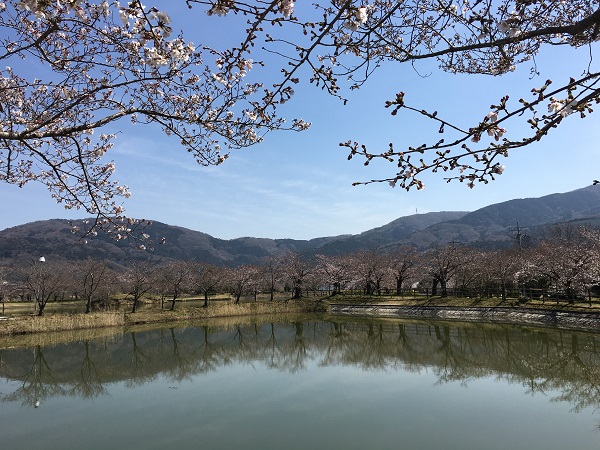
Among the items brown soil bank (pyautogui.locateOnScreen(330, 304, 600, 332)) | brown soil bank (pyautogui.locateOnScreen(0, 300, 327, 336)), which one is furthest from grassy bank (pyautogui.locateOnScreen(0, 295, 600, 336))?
brown soil bank (pyautogui.locateOnScreen(330, 304, 600, 332))

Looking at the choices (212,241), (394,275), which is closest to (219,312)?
(394,275)

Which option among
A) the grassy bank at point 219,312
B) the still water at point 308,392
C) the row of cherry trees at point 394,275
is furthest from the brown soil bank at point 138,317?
the row of cherry trees at point 394,275

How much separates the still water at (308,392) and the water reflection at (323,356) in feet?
0.22

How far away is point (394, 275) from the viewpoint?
39281 mm

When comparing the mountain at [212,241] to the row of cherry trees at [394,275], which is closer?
the row of cherry trees at [394,275]

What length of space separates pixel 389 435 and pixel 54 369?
12232 mm

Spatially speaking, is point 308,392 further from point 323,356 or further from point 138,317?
point 138,317

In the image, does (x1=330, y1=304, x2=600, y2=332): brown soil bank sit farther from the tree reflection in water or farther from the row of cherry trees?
the row of cherry trees

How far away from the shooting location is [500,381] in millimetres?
10828

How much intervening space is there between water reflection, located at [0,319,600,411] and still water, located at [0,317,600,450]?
0.07 metres

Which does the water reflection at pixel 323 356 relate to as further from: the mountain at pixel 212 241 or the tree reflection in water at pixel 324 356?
the mountain at pixel 212 241

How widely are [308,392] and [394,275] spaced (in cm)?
3070

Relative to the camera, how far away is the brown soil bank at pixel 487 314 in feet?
64.3

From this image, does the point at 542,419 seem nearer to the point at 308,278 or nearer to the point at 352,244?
the point at 308,278
